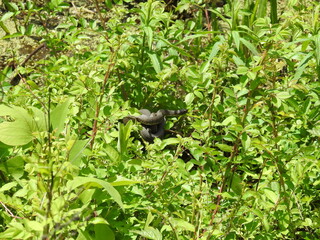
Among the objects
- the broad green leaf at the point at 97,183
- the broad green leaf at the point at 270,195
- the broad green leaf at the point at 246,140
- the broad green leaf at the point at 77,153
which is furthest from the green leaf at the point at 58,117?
the broad green leaf at the point at 270,195

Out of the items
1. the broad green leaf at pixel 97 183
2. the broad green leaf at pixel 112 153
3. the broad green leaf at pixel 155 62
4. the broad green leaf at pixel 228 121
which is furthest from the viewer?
the broad green leaf at pixel 155 62

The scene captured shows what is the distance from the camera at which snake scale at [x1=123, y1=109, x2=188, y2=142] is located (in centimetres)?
262

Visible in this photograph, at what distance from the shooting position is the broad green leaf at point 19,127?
1.68 metres

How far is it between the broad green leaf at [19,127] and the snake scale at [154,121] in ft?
3.08

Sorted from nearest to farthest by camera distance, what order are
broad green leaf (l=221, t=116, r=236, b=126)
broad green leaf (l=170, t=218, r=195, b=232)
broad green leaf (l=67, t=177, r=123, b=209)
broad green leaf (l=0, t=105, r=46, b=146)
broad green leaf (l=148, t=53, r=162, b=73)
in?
broad green leaf (l=67, t=177, r=123, b=209)
broad green leaf (l=170, t=218, r=195, b=232)
broad green leaf (l=0, t=105, r=46, b=146)
broad green leaf (l=221, t=116, r=236, b=126)
broad green leaf (l=148, t=53, r=162, b=73)

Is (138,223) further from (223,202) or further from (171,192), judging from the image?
(223,202)

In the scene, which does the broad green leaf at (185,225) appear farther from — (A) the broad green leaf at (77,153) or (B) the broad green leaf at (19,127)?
(B) the broad green leaf at (19,127)

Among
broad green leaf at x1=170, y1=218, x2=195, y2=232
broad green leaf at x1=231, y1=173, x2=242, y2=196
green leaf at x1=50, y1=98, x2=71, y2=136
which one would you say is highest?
green leaf at x1=50, y1=98, x2=71, y2=136

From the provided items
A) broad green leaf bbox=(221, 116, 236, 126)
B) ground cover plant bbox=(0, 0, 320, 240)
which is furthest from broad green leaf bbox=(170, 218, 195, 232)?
broad green leaf bbox=(221, 116, 236, 126)

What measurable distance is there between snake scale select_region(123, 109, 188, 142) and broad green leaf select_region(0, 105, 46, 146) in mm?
939

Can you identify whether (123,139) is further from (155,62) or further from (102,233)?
(155,62)

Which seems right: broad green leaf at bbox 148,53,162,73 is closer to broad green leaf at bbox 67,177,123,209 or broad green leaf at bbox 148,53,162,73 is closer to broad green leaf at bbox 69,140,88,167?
broad green leaf at bbox 69,140,88,167

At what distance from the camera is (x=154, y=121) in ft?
8.58

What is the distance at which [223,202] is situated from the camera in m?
2.08
